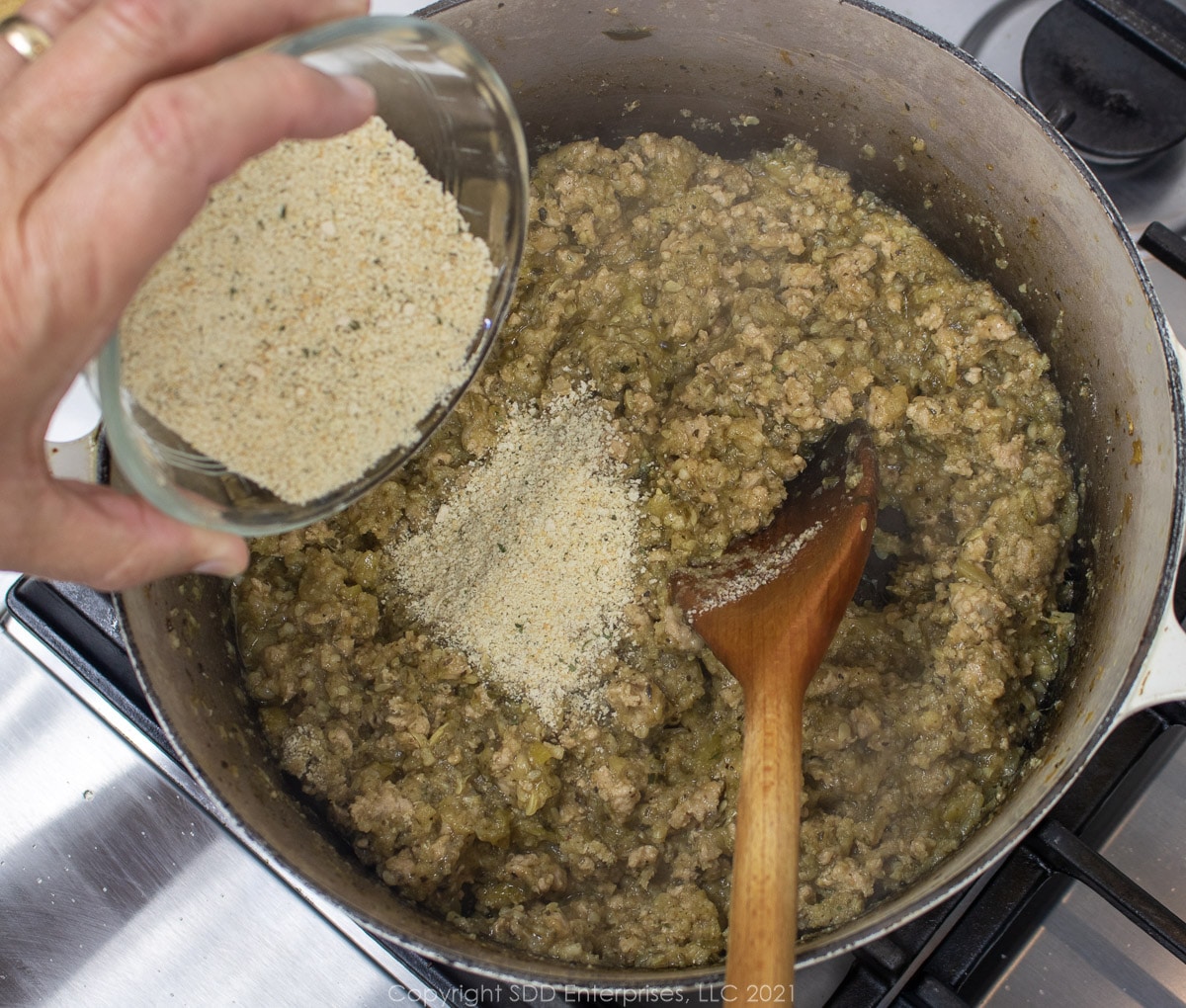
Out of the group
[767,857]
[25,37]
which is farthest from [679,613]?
[25,37]

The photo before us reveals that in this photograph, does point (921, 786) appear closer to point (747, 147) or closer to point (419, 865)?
point (419, 865)

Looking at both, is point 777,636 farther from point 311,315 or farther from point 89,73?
point 89,73

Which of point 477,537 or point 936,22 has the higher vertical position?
point 936,22

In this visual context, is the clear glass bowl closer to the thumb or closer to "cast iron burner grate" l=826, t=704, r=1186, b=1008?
the thumb

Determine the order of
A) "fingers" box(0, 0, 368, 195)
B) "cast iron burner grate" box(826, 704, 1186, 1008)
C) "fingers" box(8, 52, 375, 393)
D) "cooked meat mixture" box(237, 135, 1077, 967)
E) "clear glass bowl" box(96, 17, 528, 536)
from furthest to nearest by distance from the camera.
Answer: "cooked meat mixture" box(237, 135, 1077, 967), "cast iron burner grate" box(826, 704, 1186, 1008), "clear glass bowl" box(96, 17, 528, 536), "fingers" box(0, 0, 368, 195), "fingers" box(8, 52, 375, 393)

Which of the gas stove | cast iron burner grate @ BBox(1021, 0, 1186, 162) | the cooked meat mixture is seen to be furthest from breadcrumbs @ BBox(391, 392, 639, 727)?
cast iron burner grate @ BBox(1021, 0, 1186, 162)

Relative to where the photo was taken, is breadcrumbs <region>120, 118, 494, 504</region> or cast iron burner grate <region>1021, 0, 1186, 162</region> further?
cast iron burner grate <region>1021, 0, 1186, 162</region>

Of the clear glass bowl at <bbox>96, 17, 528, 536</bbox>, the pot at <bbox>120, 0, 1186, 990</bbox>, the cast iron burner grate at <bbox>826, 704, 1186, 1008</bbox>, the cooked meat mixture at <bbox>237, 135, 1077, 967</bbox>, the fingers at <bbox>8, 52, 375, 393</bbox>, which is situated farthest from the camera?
the cooked meat mixture at <bbox>237, 135, 1077, 967</bbox>

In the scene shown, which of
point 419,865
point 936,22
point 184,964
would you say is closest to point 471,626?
point 419,865
